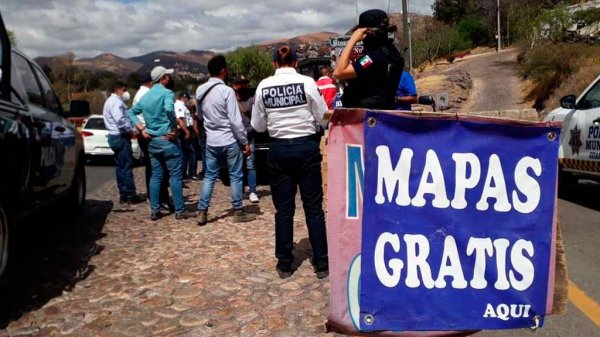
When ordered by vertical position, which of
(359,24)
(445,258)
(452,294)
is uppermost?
(359,24)

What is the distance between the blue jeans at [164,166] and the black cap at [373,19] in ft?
12.5

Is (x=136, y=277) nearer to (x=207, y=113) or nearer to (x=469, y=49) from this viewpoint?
(x=207, y=113)

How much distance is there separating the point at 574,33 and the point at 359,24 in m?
25.3

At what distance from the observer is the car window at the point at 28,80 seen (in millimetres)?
5148

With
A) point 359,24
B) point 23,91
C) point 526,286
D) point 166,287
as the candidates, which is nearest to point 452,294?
point 526,286

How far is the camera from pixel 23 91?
4.92m

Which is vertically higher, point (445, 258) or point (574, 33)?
point (574, 33)

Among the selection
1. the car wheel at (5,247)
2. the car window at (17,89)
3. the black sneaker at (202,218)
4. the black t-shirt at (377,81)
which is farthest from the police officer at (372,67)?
the black sneaker at (202,218)

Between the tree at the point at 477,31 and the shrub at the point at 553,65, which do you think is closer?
the shrub at the point at 553,65

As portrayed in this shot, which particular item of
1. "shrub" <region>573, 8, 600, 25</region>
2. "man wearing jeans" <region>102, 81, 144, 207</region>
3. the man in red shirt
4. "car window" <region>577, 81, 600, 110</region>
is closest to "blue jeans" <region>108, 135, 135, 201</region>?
"man wearing jeans" <region>102, 81, 144, 207</region>

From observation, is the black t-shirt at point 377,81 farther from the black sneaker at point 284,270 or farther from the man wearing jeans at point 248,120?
the man wearing jeans at point 248,120

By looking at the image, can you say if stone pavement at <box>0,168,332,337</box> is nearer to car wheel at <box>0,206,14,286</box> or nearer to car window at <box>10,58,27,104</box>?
car wheel at <box>0,206,14,286</box>

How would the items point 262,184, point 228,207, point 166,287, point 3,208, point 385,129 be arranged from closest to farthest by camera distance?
point 385,129 < point 3,208 < point 166,287 < point 228,207 < point 262,184

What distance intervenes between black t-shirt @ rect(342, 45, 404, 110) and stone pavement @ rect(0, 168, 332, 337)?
4.76 ft
